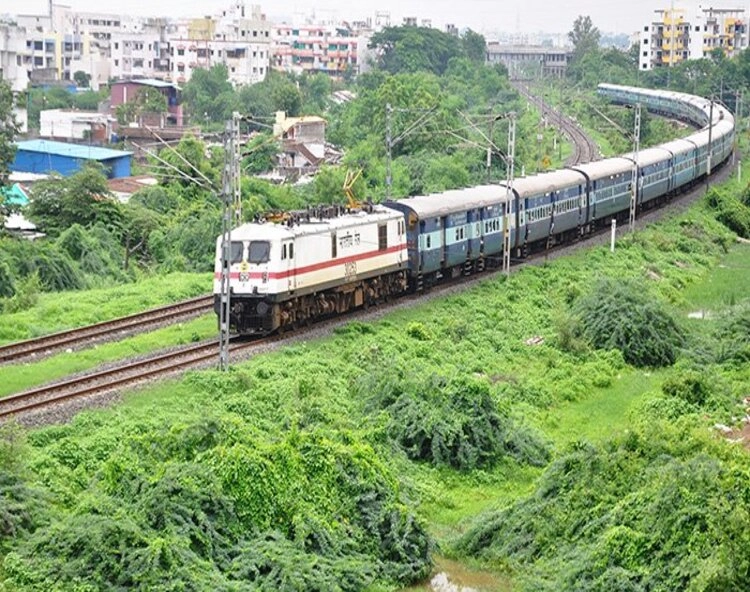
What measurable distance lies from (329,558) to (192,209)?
118 ft

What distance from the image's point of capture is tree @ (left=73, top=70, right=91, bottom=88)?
130375 mm

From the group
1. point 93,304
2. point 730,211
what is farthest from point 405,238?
point 730,211

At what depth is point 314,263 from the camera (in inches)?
1171

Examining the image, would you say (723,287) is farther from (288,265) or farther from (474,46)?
(474,46)

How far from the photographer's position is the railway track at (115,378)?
2220 centimetres

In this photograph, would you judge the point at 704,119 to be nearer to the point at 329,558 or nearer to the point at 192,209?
the point at 192,209

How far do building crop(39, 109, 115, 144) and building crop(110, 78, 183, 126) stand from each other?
6.23m

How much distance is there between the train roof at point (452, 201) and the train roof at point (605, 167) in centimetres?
810

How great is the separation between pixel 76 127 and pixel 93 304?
60307 millimetres

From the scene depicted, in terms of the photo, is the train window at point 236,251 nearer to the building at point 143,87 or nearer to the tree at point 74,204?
the tree at point 74,204

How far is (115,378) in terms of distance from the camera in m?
24.2

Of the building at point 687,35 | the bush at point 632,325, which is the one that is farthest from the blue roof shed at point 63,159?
the building at point 687,35

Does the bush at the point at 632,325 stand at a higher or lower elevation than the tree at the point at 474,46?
lower

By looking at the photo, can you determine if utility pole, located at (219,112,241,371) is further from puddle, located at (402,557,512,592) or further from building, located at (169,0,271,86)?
building, located at (169,0,271,86)
